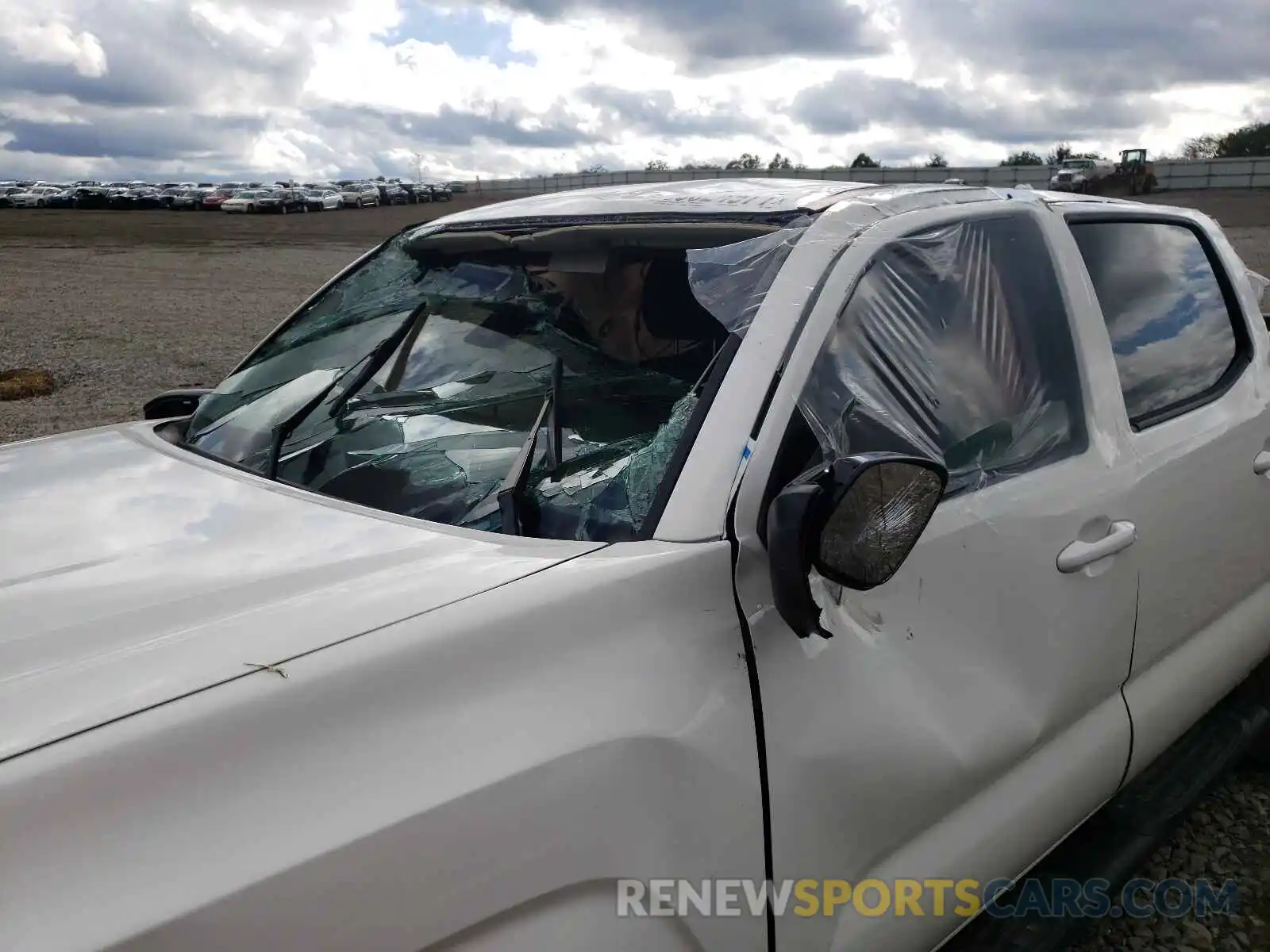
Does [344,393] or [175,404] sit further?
[175,404]

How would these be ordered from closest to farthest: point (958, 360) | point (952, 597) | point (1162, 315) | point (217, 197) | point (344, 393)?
point (952, 597)
point (958, 360)
point (344, 393)
point (1162, 315)
point (217, 197)

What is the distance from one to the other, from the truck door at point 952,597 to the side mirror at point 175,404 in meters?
1.86

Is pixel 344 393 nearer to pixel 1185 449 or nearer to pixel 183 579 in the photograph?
pixel 183 579

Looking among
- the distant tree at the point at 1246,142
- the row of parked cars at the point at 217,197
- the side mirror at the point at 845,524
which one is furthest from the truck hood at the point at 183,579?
the distant tree at the point at 1246,142

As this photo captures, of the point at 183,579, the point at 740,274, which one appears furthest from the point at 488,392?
the point at 183,579

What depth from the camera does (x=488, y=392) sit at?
2.21m

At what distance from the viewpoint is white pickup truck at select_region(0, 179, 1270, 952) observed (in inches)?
42.8

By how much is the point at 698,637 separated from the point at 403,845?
0.48m

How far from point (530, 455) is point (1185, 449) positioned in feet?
5.12

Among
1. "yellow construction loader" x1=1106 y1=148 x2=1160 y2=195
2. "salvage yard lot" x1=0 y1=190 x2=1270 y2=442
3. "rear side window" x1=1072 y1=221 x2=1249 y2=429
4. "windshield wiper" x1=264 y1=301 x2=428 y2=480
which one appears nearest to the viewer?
"windshield wiper" x1=264 y1=301 x2=428 y2=480

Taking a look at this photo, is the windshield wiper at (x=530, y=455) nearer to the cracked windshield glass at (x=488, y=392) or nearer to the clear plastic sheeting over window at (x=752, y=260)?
the cracked windshield glass at (x=488, y=392)

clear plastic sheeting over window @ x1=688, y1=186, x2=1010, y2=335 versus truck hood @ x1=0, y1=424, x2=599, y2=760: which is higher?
clear plastic sheeting over window @ x1=688, y1=186, x2=1010, y2=335

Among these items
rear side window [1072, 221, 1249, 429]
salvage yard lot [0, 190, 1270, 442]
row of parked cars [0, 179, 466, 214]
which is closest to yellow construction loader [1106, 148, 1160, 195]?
salvage yard lot [0, 190, 1270, 442]

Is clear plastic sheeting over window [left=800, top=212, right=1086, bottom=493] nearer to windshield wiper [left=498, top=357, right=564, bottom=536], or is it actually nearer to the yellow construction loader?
windshield wiper [left=498, top=357, right=564, bottom=536]
